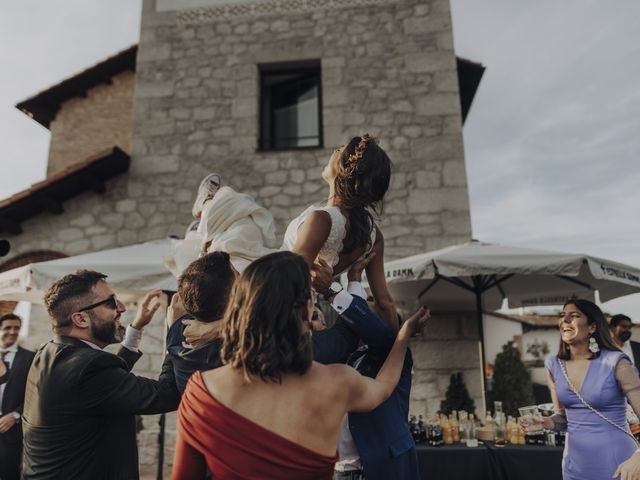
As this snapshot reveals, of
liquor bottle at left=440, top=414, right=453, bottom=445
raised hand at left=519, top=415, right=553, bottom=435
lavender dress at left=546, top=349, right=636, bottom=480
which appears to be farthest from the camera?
liquor bottle at left=440, top=414, right=453, bottom=445

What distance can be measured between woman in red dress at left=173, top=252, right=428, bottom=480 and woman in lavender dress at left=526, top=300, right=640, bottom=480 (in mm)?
2198

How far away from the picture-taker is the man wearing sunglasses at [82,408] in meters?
1.83

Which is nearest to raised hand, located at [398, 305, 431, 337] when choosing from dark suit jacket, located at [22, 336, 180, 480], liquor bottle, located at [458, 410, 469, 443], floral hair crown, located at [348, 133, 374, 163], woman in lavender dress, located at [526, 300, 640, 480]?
floral hair crown, located at [348, 133, 374, 163]

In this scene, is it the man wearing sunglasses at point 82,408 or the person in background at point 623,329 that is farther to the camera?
the person in background at point 623,329

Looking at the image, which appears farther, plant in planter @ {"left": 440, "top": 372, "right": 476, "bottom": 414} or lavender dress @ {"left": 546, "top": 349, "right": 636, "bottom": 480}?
plant in planter @ {"left": 440, "top": 372, "right": 476, "bottom": 414}

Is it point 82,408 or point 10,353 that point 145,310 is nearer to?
point 82,408

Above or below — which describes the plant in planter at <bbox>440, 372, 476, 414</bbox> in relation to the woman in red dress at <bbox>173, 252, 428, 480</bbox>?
below

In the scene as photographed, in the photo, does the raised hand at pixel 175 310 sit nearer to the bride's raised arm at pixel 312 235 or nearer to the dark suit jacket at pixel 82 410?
the dark suit jacket at pixel 82 410

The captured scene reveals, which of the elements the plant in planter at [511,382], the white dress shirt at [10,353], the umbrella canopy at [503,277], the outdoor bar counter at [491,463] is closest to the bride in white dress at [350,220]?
the outdoor bar counter at [491,463]

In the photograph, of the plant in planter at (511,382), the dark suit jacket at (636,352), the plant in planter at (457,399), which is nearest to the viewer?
the dark suit jacket at (636,352)

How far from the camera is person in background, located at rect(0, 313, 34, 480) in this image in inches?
152

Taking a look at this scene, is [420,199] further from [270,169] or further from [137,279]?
[137,279]

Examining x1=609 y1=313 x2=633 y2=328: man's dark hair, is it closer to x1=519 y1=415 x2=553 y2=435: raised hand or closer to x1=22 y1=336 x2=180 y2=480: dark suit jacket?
x1=519 y1=415 x2=553 y2=435: raised hand

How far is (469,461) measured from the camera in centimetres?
373
